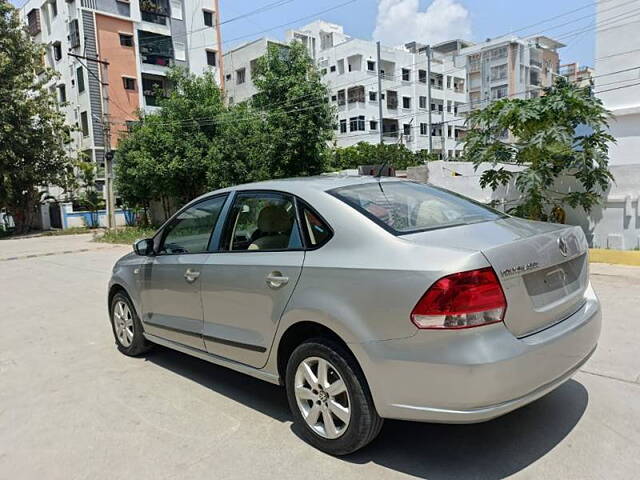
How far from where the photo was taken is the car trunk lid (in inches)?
101

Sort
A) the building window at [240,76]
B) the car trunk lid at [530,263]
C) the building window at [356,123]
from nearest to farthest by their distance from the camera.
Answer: the car trunk lid at [530,263] < the building window at [240,76] < the building window at [356,123]

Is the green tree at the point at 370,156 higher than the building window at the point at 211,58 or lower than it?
lower

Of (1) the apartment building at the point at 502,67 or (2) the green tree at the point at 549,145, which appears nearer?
(2) the green tree at the point at 549,145

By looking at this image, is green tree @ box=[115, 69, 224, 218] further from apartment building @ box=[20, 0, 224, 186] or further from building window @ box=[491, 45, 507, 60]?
building window @ box=[491, 45, 507, 60]

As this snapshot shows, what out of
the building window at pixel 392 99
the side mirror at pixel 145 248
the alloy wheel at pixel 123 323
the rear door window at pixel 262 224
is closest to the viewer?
the rear door window at pixel 262 224

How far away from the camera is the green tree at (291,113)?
17.0 metres

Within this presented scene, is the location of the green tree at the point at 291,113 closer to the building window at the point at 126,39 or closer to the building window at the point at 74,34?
the building window at the point at 126,39

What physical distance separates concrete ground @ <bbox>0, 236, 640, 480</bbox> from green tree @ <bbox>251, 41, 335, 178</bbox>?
12.9m

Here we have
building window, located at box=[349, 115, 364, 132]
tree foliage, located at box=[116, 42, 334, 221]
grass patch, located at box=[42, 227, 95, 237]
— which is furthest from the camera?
building window, located at box=[349, 115, 364, 132]

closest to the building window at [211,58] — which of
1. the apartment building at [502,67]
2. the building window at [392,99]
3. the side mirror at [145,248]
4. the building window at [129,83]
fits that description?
the building window at [129,83]

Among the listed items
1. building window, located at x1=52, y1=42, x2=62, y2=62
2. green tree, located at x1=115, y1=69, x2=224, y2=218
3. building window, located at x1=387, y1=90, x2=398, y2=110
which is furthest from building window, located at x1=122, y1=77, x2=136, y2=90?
building window, located at x1=387, y1=90, x2=398, y2=110

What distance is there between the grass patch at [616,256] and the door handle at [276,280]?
299 inches

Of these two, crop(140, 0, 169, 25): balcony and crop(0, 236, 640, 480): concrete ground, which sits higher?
crop(140, 0, 169, 25): balcony

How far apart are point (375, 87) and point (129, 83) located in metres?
23.6
